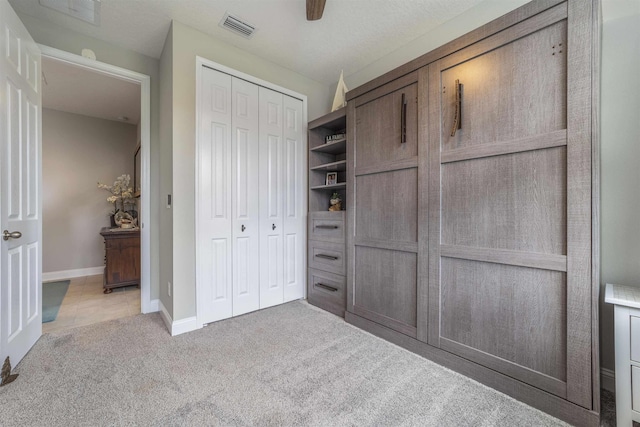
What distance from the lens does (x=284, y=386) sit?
1.58 metres

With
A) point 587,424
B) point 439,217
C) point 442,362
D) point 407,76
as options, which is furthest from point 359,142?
point 587,424

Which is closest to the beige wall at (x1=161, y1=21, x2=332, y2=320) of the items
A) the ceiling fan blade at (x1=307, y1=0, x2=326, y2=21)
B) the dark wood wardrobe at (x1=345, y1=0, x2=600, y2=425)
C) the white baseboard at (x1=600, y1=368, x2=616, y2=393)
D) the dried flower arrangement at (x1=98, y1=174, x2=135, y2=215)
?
the ceiling fan blade at (x1=307, y1=0, x2=326, y2=21)

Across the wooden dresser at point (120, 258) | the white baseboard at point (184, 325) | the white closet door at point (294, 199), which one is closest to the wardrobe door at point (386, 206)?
the white closet door at point (294, 199)

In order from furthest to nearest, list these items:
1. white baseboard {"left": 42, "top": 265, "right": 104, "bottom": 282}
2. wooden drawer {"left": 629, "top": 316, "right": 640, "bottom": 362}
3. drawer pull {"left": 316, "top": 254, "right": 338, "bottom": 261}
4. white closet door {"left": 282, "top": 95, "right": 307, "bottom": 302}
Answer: white baseboard {"left": 42, "top": 265, "right": 104, "bottom": 282}, white closet door {"left": 282, "top": 95, "right": 307, "bottom": 302}, drawer pull {"left": 316, "top": 254, "right": 338, "bottom": 261}, wooden drawer {"left": 629, "top": 316, "right": 640, "bottom": 362}

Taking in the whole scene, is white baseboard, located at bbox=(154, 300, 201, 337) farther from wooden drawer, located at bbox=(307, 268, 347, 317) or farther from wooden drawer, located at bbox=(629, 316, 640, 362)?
wooden drawer, located at bbox=(629, 316, 640, 362)

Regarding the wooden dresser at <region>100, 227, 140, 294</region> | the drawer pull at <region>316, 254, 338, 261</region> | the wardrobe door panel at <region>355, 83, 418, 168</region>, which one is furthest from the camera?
the wooden dresser at <region>100, 227, 140, 294</region>

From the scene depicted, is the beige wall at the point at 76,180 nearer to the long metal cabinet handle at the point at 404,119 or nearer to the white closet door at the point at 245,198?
the white closet door at the point at 245,198

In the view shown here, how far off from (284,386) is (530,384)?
1.35 meters

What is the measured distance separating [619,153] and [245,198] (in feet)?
8.98

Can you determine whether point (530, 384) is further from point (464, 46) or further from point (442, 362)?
point (464, 46)

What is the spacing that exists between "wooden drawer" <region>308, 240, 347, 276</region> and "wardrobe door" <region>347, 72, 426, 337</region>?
0.18m

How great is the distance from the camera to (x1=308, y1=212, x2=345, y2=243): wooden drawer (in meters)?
2.65

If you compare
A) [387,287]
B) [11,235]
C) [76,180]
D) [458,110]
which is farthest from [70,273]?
[458,110]

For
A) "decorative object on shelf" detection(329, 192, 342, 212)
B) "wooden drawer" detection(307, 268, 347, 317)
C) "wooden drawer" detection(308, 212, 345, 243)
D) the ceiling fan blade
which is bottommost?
"wooden drawer" detection(307, 268, 347, 317)
